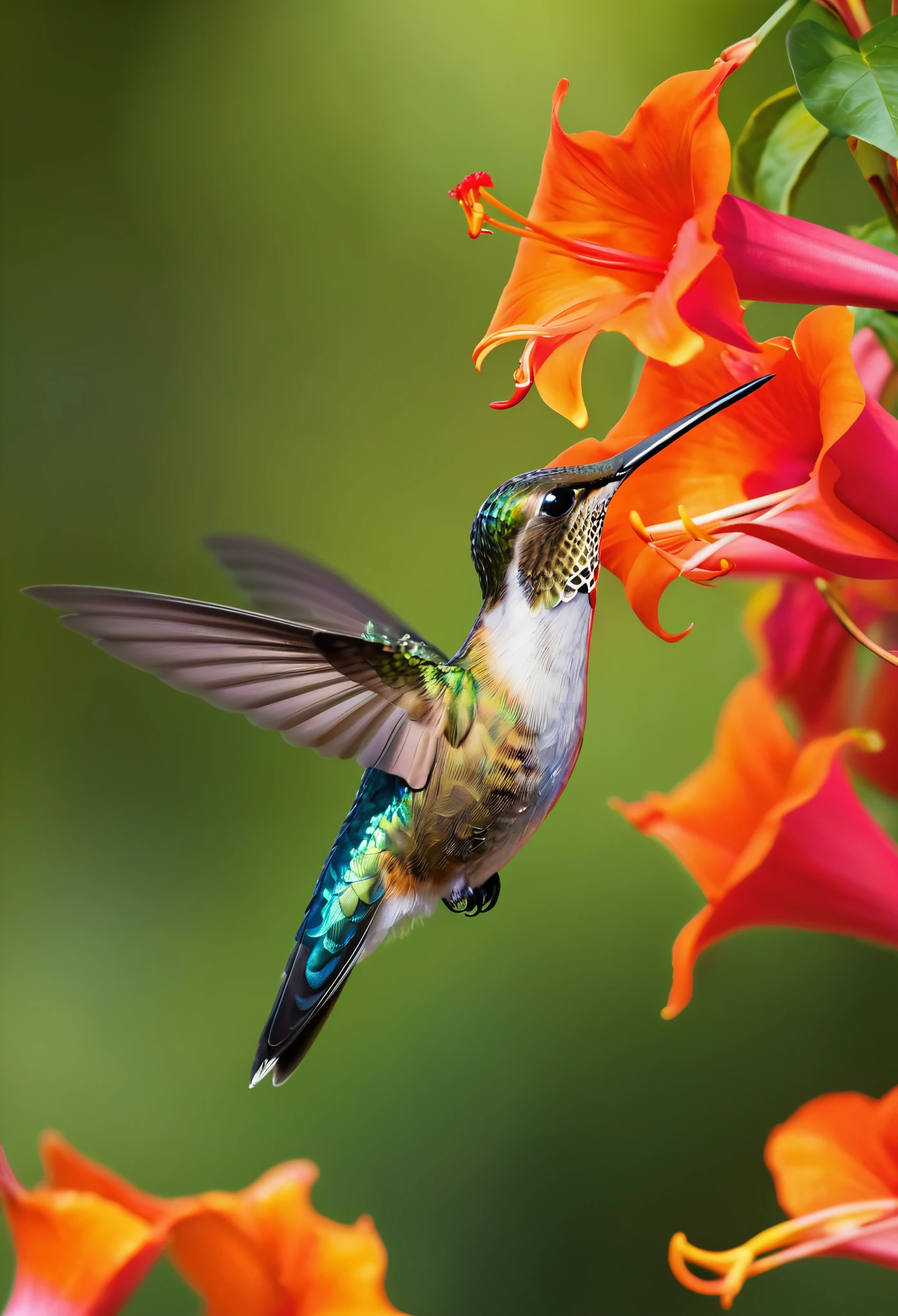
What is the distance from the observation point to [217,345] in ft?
9.72

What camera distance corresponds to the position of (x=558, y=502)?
66cm

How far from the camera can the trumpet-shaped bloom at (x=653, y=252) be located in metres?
0.51

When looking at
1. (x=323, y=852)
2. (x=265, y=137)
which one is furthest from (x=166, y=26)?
(x=323, y=852)

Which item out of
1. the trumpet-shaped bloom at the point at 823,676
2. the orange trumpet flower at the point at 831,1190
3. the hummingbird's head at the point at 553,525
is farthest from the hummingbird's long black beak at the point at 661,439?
the orange trumpet flower at the point at 831,1190

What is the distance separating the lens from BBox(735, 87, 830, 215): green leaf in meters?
0.71

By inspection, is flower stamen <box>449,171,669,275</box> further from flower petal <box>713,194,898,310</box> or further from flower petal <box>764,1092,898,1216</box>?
flower petal <box>764,1092,898,1216</box>

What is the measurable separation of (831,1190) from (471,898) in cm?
27

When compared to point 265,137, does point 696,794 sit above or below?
below

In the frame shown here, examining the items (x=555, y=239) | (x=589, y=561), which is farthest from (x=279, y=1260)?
(x=555, y=239)

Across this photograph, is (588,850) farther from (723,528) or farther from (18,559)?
(723,528)

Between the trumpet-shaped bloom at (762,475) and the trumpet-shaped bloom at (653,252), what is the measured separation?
0.04 metres

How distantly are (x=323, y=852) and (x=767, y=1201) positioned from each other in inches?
42.0

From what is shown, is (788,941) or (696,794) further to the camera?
(788,941)

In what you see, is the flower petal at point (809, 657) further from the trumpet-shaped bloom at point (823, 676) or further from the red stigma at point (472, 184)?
the red stigma at point (472, 184)
